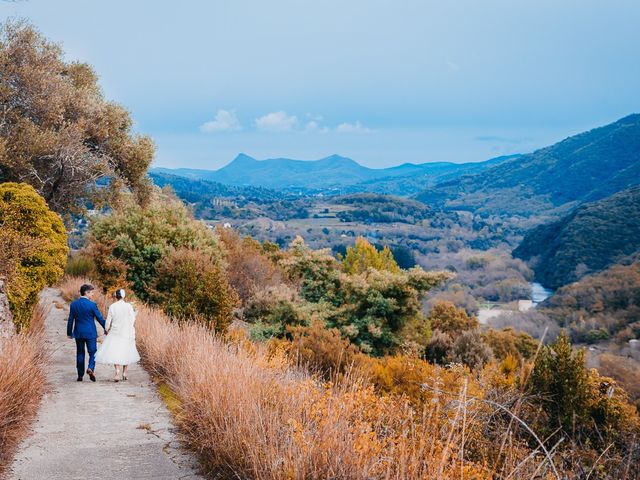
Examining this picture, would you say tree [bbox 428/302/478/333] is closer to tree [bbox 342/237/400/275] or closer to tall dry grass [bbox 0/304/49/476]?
tree [bbox 342/237/400/275]

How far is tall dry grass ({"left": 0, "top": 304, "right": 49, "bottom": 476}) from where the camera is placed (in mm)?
4867

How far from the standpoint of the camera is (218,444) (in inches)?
185

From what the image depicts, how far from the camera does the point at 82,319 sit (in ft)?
27.3

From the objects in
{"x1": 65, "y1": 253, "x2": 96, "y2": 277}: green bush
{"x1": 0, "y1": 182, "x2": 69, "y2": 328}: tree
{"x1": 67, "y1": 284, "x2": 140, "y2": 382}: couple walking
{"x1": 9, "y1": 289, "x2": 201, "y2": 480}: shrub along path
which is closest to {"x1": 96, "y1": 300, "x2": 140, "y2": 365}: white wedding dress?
{"x1": 67, "y1": 284, "x2": 140, "y2": 382}: couple walking

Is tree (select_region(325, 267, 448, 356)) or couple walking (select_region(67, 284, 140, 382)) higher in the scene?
couple walking (select_region(67, 284, 140, 382))

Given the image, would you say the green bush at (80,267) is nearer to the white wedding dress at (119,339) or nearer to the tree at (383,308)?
the tree at (383,308)

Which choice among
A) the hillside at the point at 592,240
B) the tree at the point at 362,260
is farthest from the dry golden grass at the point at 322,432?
the hillside at the point at 592,240

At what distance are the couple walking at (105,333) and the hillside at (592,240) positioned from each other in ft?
392

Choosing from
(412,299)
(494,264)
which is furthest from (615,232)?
(412,299)

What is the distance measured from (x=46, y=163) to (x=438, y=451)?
1694cm

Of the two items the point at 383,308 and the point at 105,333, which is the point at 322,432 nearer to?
the point at 105,333

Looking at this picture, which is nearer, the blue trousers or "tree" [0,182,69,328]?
the blue trousers

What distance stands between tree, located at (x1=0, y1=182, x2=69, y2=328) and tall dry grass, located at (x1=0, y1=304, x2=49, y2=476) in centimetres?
251

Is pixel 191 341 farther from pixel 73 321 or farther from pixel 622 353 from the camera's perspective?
pixel 622 353
